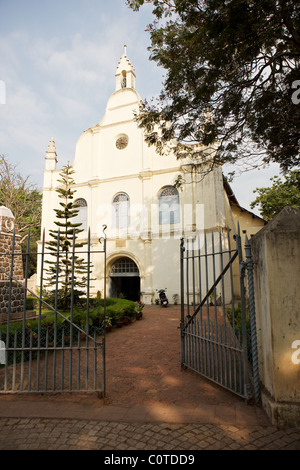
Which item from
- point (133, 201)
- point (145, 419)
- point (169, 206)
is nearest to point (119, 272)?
point (133, 201)

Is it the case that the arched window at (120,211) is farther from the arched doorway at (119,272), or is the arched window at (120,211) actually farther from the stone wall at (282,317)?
the stone wall at (282,317)

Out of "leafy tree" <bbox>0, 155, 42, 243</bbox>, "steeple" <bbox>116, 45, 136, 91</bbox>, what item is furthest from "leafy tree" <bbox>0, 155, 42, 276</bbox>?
"steeple" <bbox>116, 45, 136, 91</bbox>

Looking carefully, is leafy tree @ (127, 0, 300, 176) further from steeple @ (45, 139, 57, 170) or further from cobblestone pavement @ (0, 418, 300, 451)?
steeple @ (45, 139, 57, 170)

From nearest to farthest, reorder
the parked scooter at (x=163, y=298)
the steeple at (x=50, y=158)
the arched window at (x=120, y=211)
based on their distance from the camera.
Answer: the parked scooter at (x=163, y=298) → the arched window at (x=120, y=211) → the steeple at (x=50, y=158)

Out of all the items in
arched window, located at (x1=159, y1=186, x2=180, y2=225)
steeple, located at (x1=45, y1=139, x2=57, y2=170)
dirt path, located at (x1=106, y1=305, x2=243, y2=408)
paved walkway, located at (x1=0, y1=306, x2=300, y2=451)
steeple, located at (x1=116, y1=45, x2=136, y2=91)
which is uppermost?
steeple, located at (x1=116, y1=45, x2=136, y2=91)

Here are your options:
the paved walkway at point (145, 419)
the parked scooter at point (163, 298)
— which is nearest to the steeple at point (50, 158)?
the parked scooter at point (163, 298)

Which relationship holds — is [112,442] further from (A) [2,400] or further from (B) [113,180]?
(B) [113,180]

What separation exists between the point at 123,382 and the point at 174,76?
20.3 feet

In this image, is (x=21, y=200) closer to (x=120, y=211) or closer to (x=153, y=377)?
(x=120, y=211)

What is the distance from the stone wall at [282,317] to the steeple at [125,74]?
1759 cm

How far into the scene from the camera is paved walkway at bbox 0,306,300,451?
250cm

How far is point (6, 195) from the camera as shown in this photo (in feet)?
68.3

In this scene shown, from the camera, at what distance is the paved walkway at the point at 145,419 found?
2496 mm
